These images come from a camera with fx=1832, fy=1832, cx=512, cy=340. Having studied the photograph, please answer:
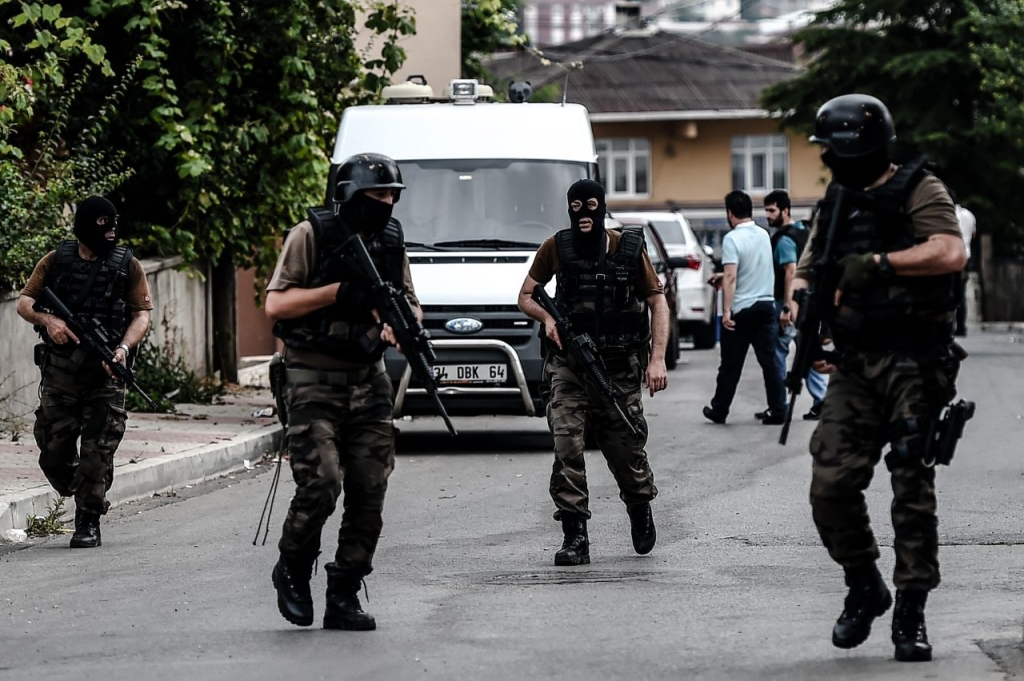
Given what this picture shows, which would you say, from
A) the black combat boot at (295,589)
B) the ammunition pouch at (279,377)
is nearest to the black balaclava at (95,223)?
the ammunition pouch at (279,377)

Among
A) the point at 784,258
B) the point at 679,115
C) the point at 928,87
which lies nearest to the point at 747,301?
the point at 784,258

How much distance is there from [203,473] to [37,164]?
12.1 ft

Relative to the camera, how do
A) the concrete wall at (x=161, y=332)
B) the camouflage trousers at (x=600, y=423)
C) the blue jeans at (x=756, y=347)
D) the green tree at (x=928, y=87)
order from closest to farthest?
1. the camouflage trousers at (x=600, y=423)
2. the concrete wall at (x=161, y=332)
3. the blue jeans at (x=756, y=347)
4. the green tree at (x=928, y=87)

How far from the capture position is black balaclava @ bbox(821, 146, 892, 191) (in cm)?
602

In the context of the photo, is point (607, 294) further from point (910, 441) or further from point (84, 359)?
point (910, 441)

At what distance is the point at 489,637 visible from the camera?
6.42 m

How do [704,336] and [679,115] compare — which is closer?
[704,336]

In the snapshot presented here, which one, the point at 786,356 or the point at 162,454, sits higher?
the point at 786,356

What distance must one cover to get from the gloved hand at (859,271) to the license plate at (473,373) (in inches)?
270

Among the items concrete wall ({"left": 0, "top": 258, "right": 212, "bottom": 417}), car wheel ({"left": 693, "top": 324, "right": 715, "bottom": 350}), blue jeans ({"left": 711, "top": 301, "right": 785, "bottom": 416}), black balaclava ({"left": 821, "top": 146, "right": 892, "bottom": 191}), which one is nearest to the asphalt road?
black balaclava ({"left": 821, "top": 146, "right": 892, "bottom": 191})

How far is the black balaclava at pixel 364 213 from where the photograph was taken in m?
6.50

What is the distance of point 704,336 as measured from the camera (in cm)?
2678

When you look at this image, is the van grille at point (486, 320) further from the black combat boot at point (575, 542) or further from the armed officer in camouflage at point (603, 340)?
the black combat boot at point (575, 542)

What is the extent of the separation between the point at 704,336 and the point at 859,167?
68.3 feet
